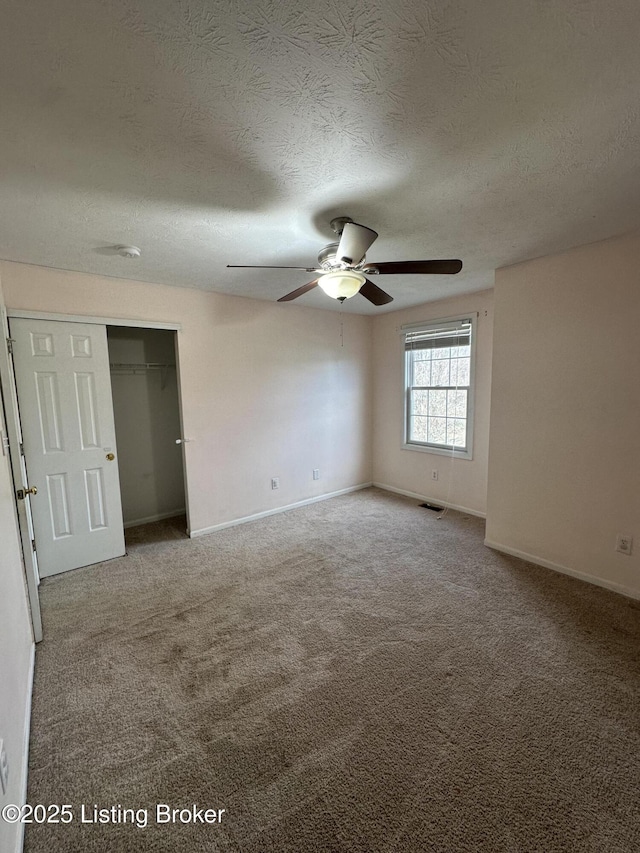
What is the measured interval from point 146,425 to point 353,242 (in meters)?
3.23

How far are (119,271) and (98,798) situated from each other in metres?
3.17

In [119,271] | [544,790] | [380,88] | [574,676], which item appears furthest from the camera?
[119,271]

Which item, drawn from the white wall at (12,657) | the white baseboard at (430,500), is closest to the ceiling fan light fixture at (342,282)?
the white wall at (12,657)

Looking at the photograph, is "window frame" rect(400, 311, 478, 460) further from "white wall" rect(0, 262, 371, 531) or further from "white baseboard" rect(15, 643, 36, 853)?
"white baseboard" rect(15, 643, 36, 853)

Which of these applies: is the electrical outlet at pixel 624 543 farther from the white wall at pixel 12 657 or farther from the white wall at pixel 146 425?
the white wall at pixel 146 425

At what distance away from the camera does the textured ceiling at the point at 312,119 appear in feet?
3.15

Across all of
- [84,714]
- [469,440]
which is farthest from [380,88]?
[469,440]

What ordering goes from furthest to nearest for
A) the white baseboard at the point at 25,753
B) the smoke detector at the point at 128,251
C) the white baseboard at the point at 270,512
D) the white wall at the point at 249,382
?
the white baseboard at the point at 270,512
the white wall at the point at 249,382
the smoke detector at the point at 128,251
the white baseboard at the point at 25,753

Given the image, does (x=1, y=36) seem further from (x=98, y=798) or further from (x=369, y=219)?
(x=98, y=798)

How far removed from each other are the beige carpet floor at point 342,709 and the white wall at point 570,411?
12.8 inches

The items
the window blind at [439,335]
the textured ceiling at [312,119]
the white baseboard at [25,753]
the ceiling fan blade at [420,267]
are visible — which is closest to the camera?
the textured ceiling at [312,119]

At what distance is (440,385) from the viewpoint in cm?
424

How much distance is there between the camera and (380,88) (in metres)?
1.17

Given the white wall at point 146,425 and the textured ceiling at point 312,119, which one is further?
the white wall at point 146,425
